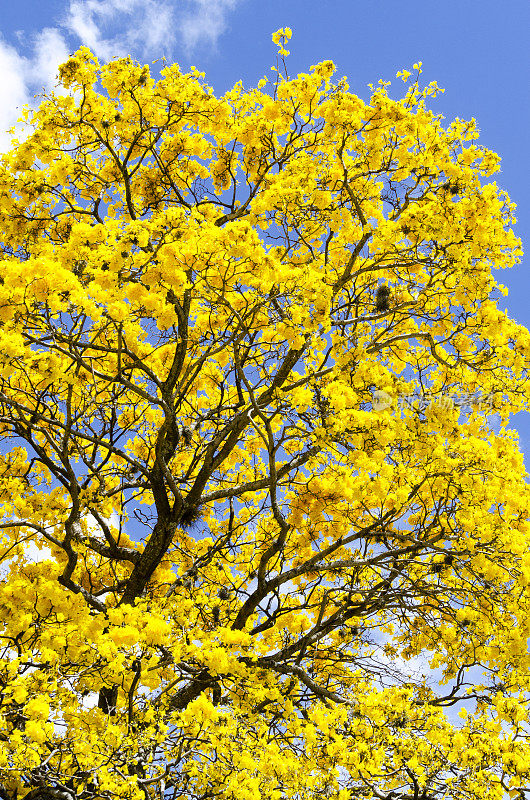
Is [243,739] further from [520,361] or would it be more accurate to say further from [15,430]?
[520,361]

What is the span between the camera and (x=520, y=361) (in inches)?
284

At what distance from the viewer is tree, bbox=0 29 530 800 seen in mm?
5293

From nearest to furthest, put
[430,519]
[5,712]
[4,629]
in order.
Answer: [5,712] → [4,629] → [430,519]

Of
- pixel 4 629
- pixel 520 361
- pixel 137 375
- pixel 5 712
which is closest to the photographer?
pixel 5 712

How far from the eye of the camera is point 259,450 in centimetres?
886

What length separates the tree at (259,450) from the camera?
529 centimetres

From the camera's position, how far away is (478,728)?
6902 mm

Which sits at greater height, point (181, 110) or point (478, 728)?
point (181, 110)

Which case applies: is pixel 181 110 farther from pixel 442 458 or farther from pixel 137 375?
pixel 442 458

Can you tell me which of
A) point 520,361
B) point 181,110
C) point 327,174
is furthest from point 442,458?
point 181,110

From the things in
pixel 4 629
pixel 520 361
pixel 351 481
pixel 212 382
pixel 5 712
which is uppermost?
pixel 520 361

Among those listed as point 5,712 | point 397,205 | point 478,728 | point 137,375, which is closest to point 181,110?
point 397,205

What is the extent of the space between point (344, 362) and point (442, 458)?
4.44 ft

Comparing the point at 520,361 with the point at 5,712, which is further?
the point at 520,361
